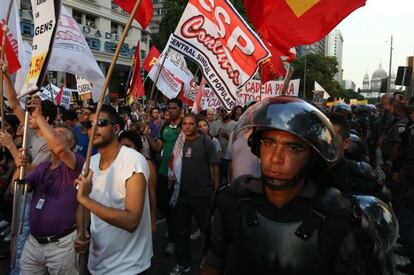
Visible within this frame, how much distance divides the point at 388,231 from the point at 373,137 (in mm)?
10850

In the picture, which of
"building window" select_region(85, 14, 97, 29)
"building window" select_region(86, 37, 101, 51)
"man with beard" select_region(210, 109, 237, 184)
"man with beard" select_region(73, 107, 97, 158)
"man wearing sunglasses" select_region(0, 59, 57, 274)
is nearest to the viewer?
"man wearing sunglasses" select_region(0, 59, 57, 274)

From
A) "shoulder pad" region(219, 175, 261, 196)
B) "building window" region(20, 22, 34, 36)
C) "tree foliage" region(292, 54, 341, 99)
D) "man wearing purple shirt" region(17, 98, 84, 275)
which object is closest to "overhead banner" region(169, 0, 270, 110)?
"man wearing purple shirt" region(17, 98, 84, 275)

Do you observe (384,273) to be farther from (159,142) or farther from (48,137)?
(159,142)

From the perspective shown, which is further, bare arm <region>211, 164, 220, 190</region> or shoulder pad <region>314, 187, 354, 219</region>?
bare arm <region>211, 164, 220, 190</region>

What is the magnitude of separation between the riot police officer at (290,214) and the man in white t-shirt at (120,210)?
95 cm

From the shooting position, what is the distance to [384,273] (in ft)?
5.65

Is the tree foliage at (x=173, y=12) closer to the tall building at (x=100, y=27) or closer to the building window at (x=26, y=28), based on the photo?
the tall building at (x=100, y=27)

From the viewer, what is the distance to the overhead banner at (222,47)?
4.91m

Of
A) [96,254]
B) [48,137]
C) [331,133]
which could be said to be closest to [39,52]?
[48,137]

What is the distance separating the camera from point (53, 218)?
319 centimetres

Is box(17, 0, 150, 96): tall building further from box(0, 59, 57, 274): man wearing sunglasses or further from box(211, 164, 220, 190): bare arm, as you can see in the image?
box(0, 59, 57, 274): man wearing sunglasses

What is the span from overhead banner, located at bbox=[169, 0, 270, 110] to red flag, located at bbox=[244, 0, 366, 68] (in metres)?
1.09

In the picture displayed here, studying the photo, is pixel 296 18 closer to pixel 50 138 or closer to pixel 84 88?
pixel 50 138

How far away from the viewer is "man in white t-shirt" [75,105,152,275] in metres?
2.70
